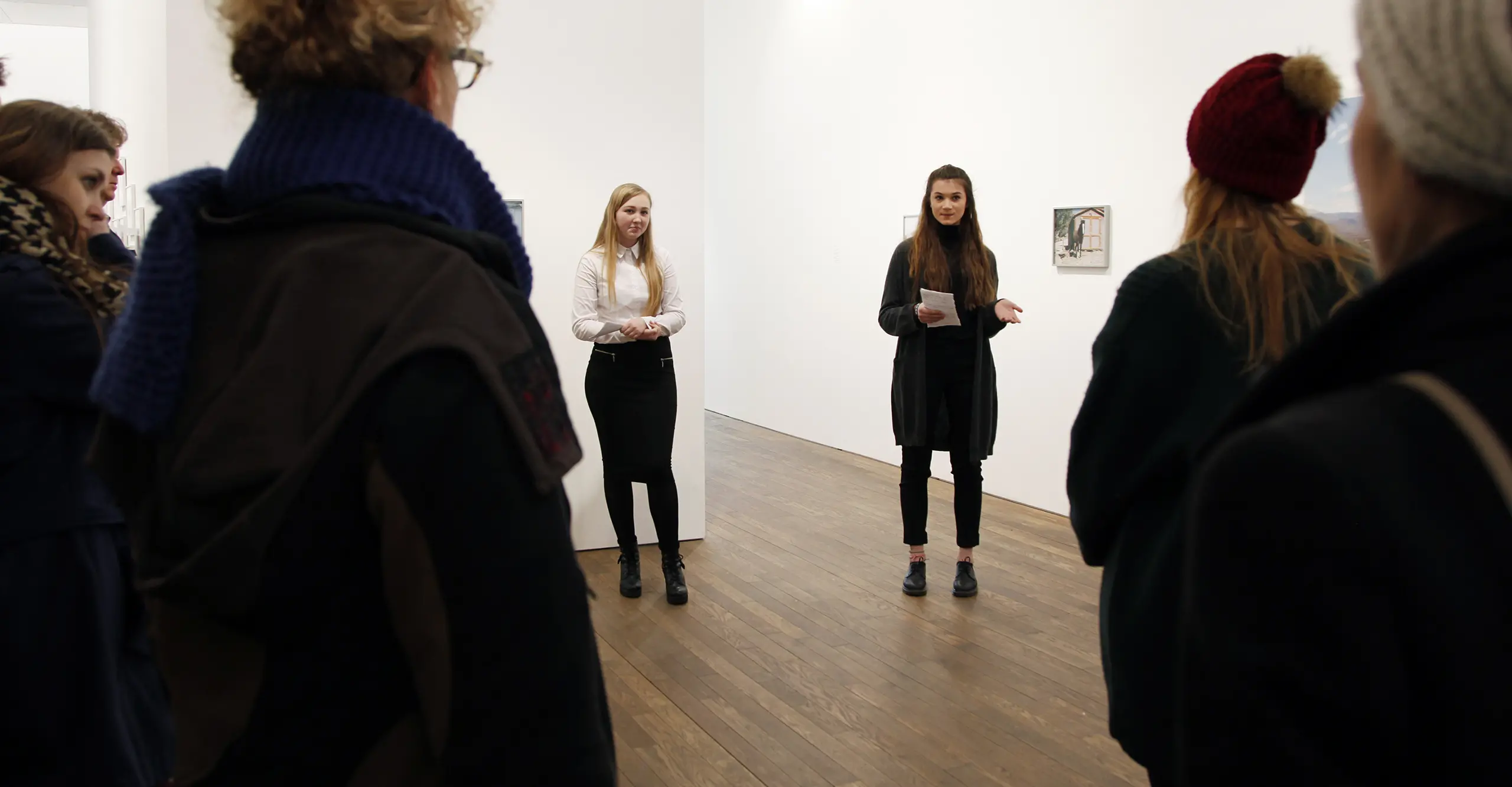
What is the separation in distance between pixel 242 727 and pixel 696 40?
16.4ft

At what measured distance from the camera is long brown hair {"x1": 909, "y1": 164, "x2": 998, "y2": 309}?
14.1 feet

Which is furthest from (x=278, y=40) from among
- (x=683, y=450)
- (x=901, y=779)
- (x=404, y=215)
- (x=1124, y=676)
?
(x=683, y=450)

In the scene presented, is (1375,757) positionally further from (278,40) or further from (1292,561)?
(278,40)

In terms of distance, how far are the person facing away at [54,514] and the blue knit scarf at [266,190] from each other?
119cm

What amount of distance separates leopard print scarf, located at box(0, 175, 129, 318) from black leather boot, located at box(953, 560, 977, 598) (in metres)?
3.49

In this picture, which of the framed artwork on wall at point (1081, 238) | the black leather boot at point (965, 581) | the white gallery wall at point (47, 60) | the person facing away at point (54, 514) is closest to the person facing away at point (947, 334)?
the black leather boot at point (965, 581)

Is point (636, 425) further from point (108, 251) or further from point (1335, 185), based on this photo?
point (1335, 185)

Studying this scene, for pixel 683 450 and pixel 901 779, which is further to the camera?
pixel 683 450

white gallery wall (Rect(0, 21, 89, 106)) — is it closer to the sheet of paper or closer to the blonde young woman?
the blonde young woman

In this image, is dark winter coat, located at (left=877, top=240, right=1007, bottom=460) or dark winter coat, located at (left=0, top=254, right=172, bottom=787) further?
dark winter coat, located at (left=877, top=240, right=1007, bottom=460)

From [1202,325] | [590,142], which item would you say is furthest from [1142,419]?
[590,142]

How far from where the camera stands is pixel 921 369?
436 cm

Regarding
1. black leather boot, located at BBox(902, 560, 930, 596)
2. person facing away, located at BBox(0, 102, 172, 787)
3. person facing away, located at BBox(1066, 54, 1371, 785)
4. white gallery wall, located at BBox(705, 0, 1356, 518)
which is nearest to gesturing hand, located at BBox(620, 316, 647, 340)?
black leather boot, located at BBox(902, 560, 930, 596)

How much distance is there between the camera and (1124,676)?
1.64 meters
